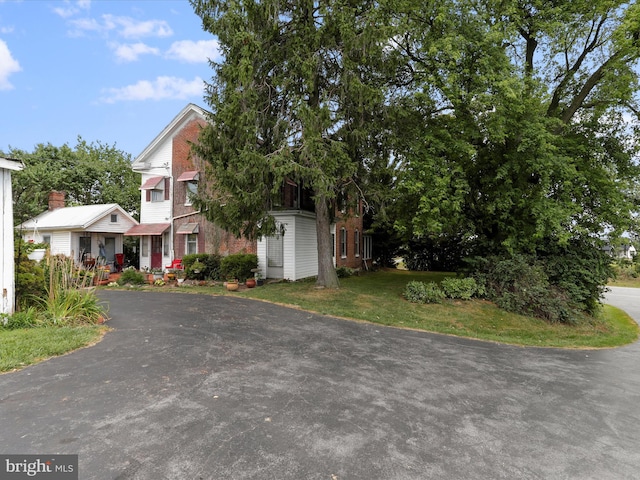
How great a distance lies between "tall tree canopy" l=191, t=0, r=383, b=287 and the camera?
416 inches

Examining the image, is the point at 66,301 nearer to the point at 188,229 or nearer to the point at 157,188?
the point at 188,229

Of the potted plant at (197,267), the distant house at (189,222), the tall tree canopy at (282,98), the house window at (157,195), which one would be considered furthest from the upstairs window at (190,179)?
the tall tree canopy at (282,98)

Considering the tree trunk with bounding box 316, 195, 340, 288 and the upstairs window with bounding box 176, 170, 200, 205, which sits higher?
the upstairs window with bounding box 176, 170, 200, 205

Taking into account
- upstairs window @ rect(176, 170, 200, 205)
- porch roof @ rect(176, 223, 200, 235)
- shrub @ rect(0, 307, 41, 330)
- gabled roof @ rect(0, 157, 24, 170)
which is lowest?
shrub @ rect(0, 307, 41, 330)

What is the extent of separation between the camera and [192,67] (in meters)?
13.0

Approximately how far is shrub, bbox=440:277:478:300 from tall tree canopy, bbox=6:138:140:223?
2522 centimetres

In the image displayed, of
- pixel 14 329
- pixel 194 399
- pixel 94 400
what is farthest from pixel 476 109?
pixel 14 329

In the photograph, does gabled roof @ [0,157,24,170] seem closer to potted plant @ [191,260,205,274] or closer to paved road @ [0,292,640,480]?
paved road @ [0,292,640,480]

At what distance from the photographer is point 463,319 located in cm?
957

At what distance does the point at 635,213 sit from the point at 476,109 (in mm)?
6654

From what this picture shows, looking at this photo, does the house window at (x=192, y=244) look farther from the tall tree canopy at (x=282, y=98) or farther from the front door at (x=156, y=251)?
the tall tree canopy at (x=282, y=98)

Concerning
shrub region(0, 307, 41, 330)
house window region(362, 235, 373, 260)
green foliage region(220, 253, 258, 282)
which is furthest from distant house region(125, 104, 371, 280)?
shrub region(0, 307, 41, 330)

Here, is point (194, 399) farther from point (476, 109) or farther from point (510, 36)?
point (510, 36)

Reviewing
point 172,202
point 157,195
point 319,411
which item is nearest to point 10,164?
point 319,411
